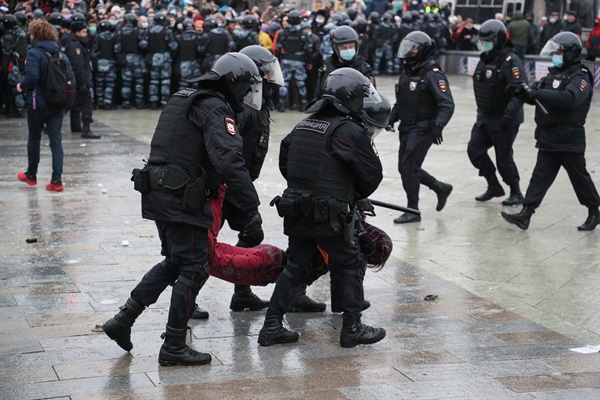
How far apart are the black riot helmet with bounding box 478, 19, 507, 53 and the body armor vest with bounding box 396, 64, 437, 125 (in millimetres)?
792

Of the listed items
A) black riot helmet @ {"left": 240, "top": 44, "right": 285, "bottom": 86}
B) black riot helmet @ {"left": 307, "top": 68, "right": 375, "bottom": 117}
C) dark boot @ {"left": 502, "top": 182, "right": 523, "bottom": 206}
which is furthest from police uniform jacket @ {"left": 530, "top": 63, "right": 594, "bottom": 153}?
black riot helmet @ {"left": 307, "top": 68, "right": 375, "bottom": 117}

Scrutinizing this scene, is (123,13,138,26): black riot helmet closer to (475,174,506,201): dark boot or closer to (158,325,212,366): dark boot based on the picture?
(475,174,506,201): dark boot

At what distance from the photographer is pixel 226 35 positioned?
18.6 meters

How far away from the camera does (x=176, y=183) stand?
537 cm

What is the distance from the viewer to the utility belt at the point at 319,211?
224 inches

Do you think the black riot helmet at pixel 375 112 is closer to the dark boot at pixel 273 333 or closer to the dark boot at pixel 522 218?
the dark boot at pixel 273 333

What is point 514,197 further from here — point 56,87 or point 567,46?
point 56,87

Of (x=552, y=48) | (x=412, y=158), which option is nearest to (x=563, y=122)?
(x=552, y=48)

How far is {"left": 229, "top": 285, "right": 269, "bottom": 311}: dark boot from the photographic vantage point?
663cm

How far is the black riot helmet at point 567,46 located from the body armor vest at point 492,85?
1007 mm

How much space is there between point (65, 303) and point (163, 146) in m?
1.75

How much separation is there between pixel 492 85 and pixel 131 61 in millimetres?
9989

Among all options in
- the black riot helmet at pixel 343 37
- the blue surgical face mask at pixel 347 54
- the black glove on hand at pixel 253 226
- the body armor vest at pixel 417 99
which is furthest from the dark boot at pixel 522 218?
the black glove on hand at pixel 253 226

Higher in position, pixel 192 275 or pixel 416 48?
pixel 416 48
